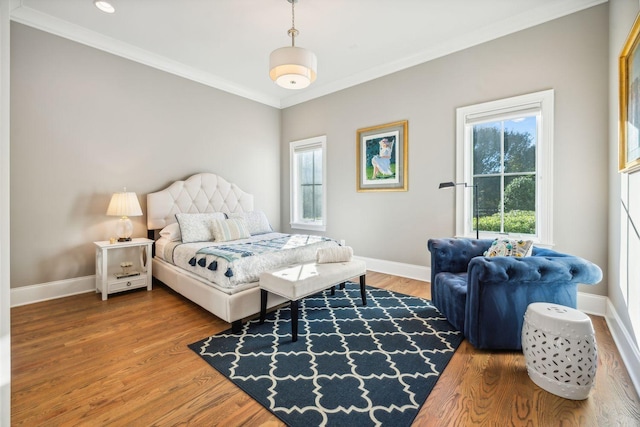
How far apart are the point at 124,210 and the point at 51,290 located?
1116mm

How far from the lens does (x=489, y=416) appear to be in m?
1.47

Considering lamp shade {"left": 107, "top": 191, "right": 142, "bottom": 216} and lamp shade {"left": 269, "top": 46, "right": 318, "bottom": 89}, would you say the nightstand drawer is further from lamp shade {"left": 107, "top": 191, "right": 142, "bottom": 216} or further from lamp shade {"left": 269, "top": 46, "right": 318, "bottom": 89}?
lamp shade {"left": 269, "top": 46, "right": 318, "bottom": 89}

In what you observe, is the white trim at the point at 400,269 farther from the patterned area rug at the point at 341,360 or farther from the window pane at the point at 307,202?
the window pane at the point at 307,202

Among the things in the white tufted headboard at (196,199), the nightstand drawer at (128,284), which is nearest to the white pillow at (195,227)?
the white tufted headboard at (196,199)

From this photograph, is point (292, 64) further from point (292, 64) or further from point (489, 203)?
point (489, 203)

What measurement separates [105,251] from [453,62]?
4546 millimetres

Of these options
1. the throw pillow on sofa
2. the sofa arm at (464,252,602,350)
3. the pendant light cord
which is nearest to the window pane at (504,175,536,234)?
the throw pillow on sofa

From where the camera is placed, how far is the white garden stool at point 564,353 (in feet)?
5.20

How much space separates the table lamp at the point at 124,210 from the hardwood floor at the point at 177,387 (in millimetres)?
1130

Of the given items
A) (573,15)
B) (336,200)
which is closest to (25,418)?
(336,200)

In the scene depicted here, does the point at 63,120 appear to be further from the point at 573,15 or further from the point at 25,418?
the point at 573,15

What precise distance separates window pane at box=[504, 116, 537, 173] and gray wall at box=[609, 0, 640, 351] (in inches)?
23.7

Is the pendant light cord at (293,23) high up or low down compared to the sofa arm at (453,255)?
up

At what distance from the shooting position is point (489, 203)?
336 cm
